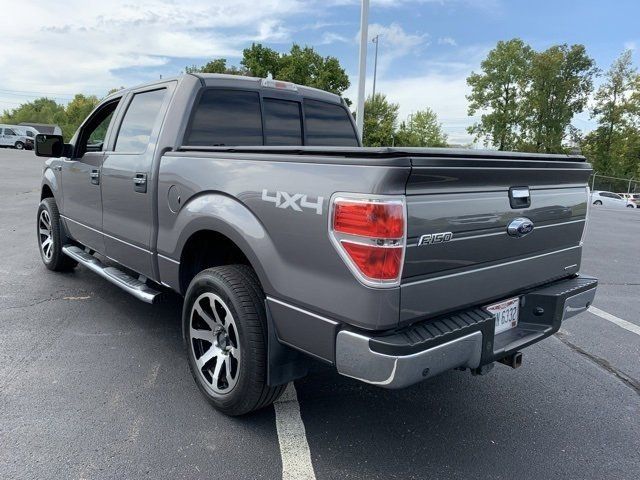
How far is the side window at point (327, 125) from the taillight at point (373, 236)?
7.91 ft

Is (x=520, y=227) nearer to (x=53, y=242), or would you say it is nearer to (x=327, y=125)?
(x=327, y=125)

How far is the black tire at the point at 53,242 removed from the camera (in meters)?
5.54

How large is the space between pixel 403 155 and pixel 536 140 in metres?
51.0

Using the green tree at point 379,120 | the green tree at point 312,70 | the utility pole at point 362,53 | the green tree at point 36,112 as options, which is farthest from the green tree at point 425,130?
the green tree at point 36,112

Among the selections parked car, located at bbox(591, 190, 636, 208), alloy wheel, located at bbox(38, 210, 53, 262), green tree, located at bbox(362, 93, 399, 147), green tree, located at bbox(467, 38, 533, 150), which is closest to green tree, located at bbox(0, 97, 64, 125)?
green tree, located at bbox(362, 93, 399, 147)

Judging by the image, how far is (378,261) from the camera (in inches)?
84.2

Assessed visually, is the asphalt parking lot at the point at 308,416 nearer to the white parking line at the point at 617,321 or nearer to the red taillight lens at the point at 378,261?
the white parking line at the point at 617,321

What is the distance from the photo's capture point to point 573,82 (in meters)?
47.5

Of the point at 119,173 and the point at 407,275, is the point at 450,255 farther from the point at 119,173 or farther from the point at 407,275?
the point at 119,173

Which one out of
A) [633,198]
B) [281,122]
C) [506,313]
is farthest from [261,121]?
[633,198]

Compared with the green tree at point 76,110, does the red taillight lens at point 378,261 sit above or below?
below

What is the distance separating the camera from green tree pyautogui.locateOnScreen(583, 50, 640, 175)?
4670 cm

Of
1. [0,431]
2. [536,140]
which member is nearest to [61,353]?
[0,431]

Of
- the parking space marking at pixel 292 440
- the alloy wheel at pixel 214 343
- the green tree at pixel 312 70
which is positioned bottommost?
the parking space marking at pixel 292 440
